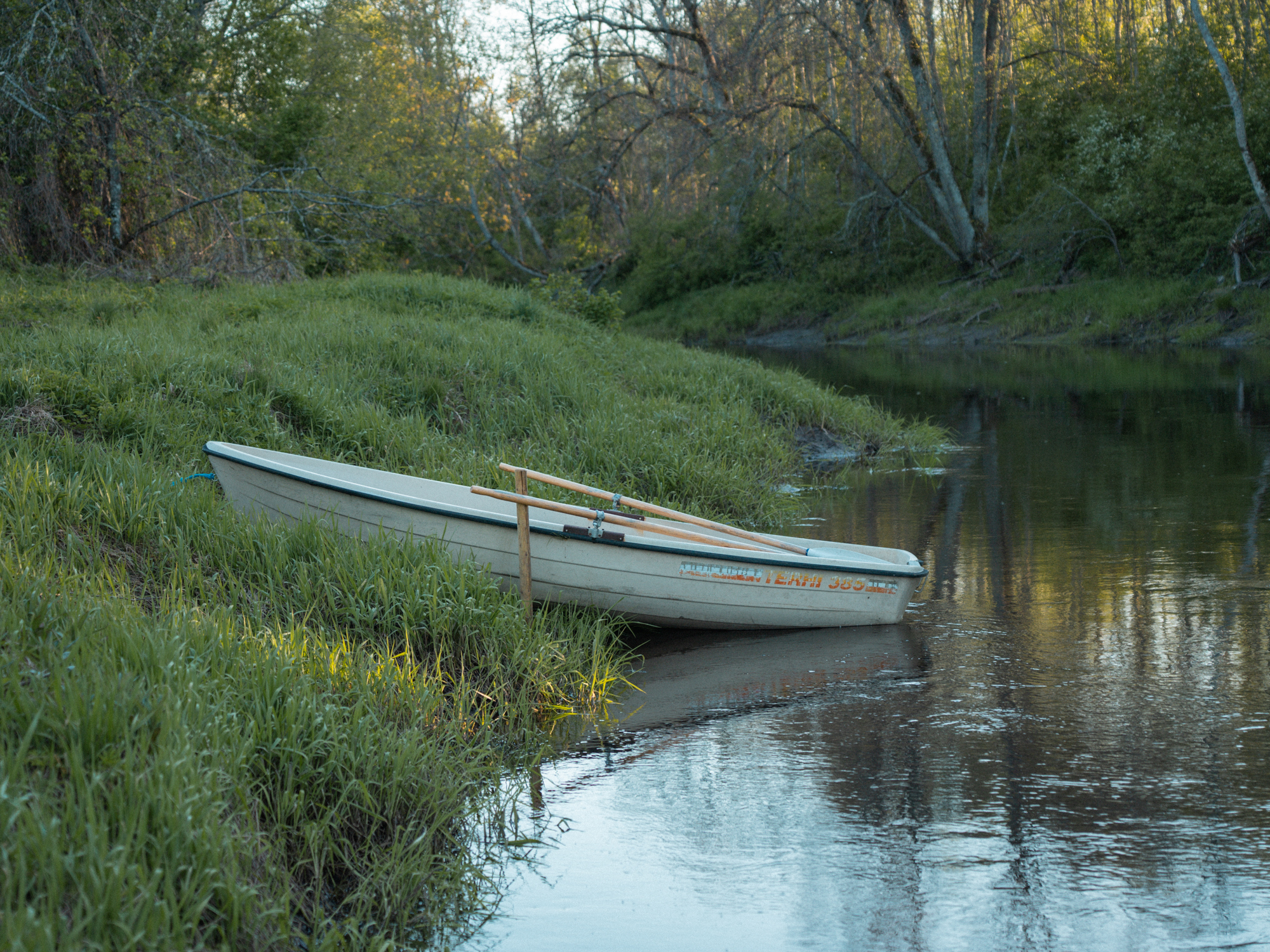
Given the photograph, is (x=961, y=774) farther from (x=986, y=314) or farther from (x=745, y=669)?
(x=986, y=314)

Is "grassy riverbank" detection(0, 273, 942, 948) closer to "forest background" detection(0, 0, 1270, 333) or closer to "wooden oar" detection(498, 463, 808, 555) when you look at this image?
"wooden oar" detection(498, 463, 808, 555)

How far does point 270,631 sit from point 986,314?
27688 mm

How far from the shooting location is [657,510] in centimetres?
622

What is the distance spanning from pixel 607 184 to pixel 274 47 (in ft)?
25.5

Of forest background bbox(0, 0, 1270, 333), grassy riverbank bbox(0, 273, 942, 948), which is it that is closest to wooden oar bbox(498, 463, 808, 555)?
grassy riverbank bbox(0, 273, 942, 948)

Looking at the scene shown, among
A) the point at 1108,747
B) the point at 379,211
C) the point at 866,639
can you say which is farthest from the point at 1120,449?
the point at 379,211

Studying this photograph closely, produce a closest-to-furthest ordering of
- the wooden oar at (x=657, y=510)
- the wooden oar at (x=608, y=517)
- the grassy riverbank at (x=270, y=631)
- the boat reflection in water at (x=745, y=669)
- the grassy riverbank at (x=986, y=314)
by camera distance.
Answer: the grassy riverbank at (x=270, y=631) → the boat reflection in water at (x=745, y=669) → the wooden oar at (x=608, y=517) → the wooden oar at (x=657, y=510) → the grassy riverbank at (x=986, y=314)

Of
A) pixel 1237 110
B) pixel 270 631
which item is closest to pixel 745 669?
pixel 270 631

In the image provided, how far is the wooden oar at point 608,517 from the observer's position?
19.0ft

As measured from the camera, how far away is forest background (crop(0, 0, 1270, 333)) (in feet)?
52.5

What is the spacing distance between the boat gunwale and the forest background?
33.5ft

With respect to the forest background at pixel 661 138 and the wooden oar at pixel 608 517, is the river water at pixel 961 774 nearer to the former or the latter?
the wooden oar at pixel 608 517

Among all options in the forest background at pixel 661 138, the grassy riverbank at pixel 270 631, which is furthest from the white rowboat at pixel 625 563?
the forest background at pixel 661 138

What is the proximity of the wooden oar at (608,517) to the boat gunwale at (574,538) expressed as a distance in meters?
0.09
